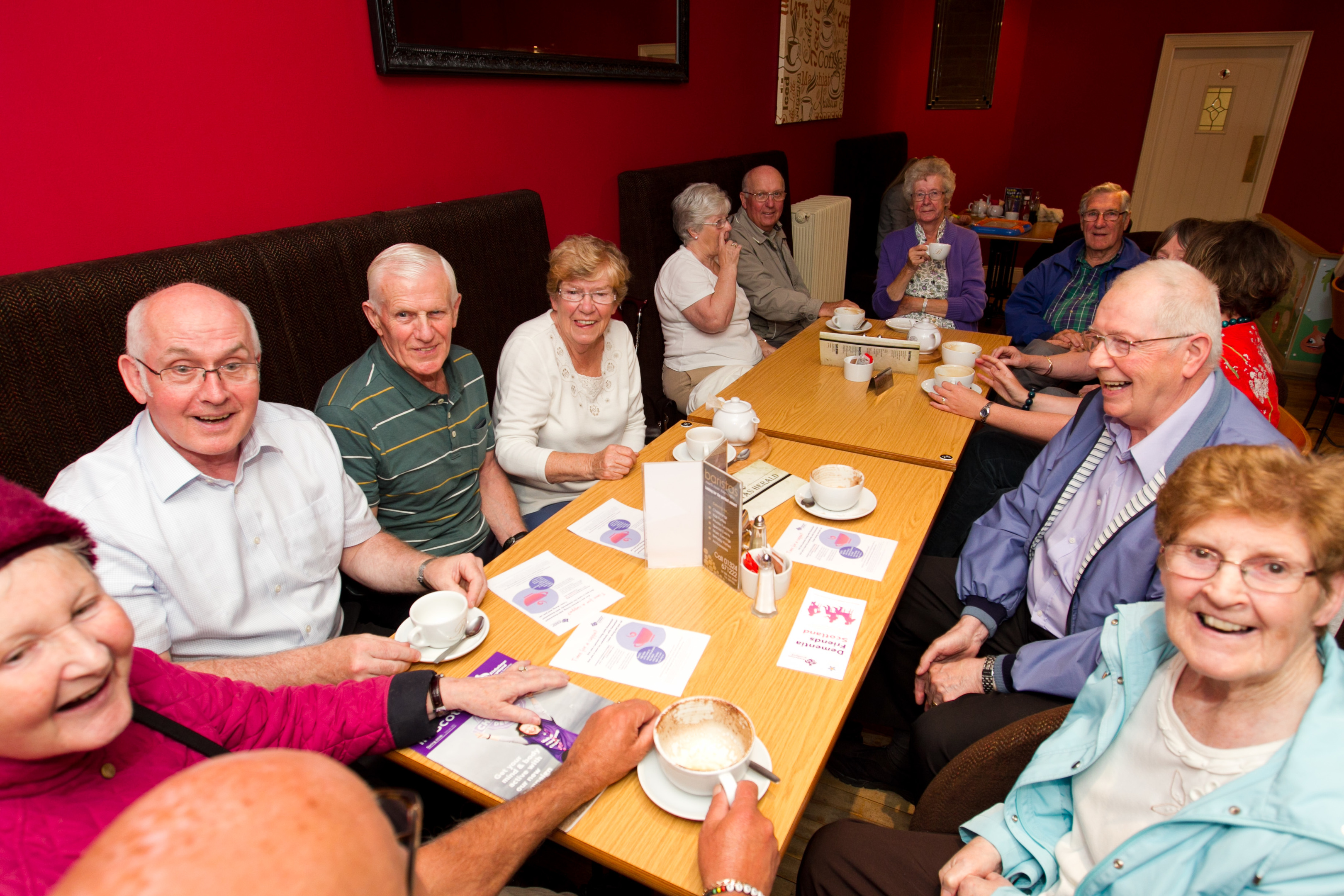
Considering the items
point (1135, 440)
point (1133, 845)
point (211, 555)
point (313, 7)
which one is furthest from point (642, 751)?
point (313, 7)

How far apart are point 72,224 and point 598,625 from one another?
1.59m

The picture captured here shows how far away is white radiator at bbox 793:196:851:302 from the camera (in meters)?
4.96

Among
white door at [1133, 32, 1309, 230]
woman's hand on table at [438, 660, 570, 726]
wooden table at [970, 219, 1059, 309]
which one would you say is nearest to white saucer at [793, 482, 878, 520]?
woman's hand on table at [438, 660, 570, 726]

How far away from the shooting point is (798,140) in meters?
5.25

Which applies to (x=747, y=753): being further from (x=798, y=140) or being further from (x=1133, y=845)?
(x=798, y=140)

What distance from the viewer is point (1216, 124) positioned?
6.77 meters

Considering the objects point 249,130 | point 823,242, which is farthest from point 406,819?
point 823,242

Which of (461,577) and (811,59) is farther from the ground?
(811,59)

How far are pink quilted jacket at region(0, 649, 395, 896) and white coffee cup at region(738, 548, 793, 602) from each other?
680 millimetres

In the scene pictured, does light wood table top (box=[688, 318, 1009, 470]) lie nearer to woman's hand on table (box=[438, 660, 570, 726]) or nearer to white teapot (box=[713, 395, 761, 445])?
white teapot (box=[713, 395, 761, 445])

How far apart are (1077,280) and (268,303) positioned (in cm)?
356

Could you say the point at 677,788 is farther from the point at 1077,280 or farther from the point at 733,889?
the point at 1077,280

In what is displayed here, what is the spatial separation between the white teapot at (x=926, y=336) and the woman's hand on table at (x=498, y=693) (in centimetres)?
204

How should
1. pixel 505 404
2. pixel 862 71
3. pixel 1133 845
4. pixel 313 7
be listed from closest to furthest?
pixel 1133 845 < pixel 313 7 < pixel 505 404 < pixel 862 71
